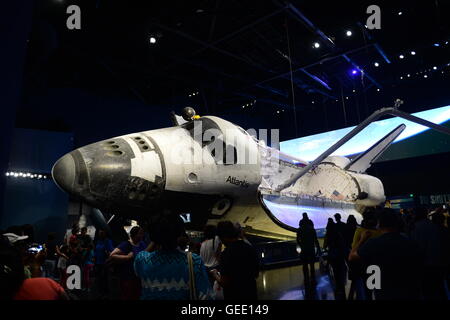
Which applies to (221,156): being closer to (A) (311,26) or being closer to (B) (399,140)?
(A) (311,26)

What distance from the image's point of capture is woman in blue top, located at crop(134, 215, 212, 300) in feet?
5.50

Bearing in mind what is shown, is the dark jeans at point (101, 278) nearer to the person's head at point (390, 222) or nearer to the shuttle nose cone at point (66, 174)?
the shuttle nose cone at point (66, 174)

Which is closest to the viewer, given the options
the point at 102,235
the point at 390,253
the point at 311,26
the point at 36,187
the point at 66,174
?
the point at 390,253

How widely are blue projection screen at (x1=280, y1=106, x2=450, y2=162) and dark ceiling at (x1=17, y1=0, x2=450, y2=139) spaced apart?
101cm

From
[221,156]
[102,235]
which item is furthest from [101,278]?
[221,156]

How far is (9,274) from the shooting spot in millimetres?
1476

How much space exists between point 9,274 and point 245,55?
36.4ft

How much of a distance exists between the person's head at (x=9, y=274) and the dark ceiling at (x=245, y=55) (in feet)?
23.7

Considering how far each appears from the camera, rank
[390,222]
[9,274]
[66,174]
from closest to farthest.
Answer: [9,274] → [390,222] → [66,174]

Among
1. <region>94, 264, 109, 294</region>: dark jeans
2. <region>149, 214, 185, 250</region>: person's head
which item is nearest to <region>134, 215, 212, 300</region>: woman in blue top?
<region>149, 214, 185, 250</region>: person's head

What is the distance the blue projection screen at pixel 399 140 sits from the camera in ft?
36.8
